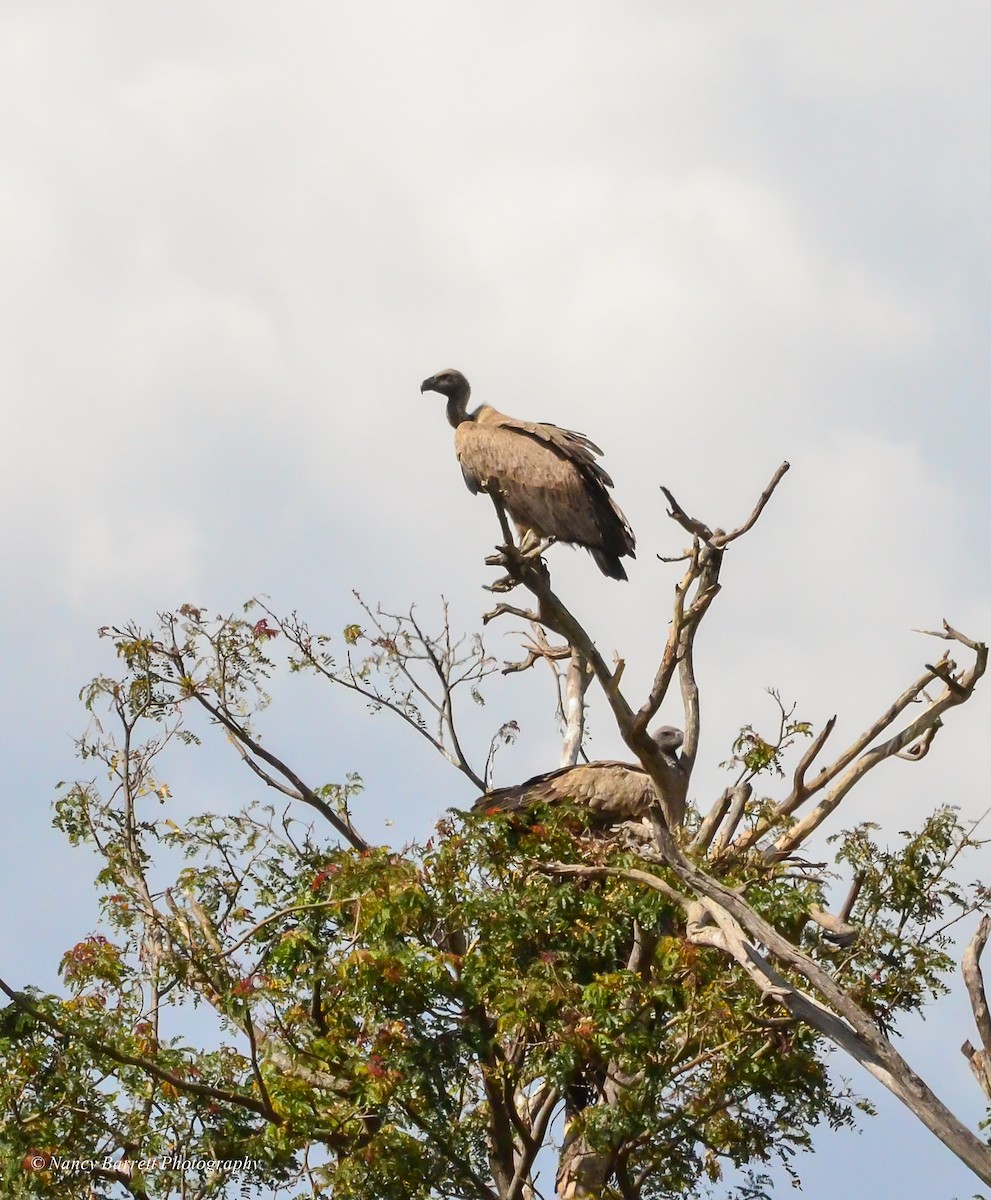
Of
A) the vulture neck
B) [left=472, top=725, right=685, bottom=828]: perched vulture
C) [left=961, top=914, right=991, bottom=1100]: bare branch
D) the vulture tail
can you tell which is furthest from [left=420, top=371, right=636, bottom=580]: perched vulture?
[left=961, top=914, right=991, bottom=1100]: bare branch

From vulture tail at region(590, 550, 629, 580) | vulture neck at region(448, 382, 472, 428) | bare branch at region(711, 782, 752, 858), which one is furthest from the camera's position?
vulture neck at region(448, 382, 472, 428)

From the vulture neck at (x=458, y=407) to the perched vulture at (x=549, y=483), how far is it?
2.81 ft

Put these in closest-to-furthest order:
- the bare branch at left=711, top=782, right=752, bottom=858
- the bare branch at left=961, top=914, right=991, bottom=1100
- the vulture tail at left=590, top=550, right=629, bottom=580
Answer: the bare branch at left=961, top=914, right=991, bottom=1100 < the bare branch at left=711, top=782, right=752, bottom=858 < the vulture tail at left=590, top=550, right=629, bottom=580

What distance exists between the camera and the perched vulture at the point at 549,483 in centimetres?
1498

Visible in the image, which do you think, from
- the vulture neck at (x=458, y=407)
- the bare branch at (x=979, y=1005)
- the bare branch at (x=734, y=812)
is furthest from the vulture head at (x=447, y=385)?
the bare branch at (x=979, y=1005)

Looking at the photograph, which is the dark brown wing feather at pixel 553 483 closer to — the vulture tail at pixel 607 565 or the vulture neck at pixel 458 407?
the vulture tail at pixel 607 565

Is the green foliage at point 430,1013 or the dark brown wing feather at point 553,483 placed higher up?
the dark brown wing feather at point 553,483

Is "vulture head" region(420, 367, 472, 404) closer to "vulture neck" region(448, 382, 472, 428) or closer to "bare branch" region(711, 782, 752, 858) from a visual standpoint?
"vulture neck" region(448, 382, 472, 428)

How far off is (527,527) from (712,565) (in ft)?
11.9

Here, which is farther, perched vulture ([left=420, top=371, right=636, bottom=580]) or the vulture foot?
perched vulture ([left=420, top=371, right=636, bottom=580])

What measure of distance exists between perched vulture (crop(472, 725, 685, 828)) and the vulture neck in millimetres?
4040

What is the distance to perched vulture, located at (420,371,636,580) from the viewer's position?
14984 mm

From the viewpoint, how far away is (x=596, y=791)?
575 inches

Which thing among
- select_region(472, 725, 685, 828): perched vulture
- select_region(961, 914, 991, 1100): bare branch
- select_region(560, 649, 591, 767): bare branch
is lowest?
select_region(961, 914, 991, 1100): bare branch
